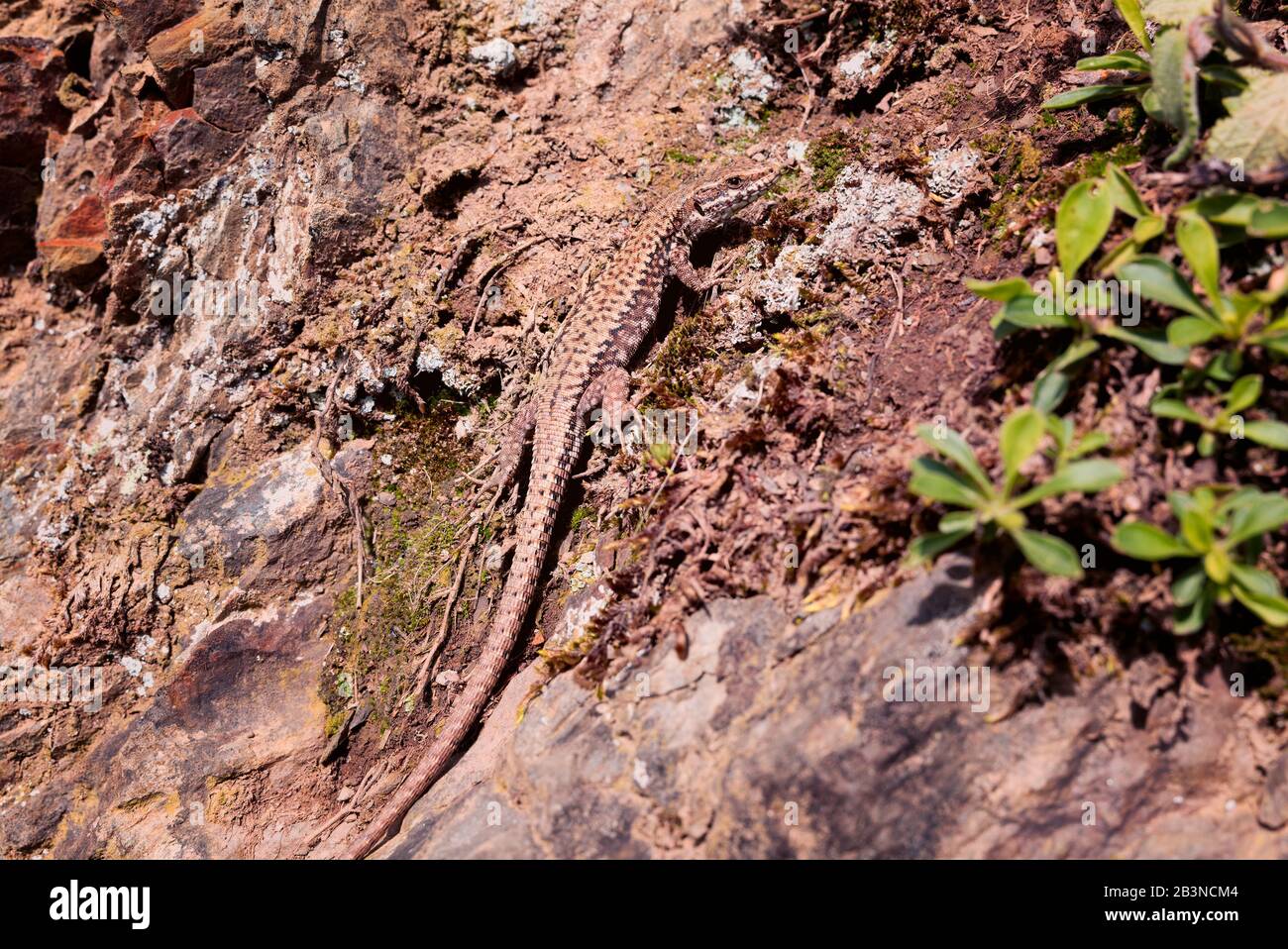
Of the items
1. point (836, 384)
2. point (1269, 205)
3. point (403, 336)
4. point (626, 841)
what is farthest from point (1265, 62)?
point (403, 336)

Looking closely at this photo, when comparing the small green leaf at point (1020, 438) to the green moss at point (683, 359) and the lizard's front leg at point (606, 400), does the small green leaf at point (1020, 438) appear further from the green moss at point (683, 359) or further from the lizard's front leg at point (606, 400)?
the lizard's front leg at point (606, 400)

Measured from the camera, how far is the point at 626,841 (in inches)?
121

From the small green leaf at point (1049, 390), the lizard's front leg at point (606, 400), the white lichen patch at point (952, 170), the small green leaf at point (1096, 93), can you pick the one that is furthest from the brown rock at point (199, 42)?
the small green leaf at point (1049, 390)

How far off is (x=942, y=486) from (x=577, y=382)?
255cm

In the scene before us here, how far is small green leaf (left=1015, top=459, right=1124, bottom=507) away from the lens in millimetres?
2352

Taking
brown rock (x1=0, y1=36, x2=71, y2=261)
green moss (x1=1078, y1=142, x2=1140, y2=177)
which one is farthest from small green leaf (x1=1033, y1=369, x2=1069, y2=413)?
brown rock (x1=0, y1=36, x2=71, y2=261)

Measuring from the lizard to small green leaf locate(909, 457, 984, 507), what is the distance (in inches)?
90.3

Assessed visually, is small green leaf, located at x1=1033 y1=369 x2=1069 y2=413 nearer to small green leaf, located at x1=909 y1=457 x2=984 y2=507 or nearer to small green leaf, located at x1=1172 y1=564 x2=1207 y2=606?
small green leaf, located at x1=909 y1=457 x2=984 y2=507

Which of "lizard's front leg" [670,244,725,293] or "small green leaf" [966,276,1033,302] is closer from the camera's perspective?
"small green leaf" [966,276,1033,302]

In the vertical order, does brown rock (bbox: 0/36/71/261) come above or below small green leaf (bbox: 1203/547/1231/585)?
above

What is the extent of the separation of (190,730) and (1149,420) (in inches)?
189

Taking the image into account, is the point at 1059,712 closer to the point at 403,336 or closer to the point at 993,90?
the point at 993,90

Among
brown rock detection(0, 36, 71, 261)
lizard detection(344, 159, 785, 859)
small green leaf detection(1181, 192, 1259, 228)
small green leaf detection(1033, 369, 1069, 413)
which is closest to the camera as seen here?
small green leaf detection(1181, 192, 1259, 228)

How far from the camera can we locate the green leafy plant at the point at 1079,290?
2.75 metres
